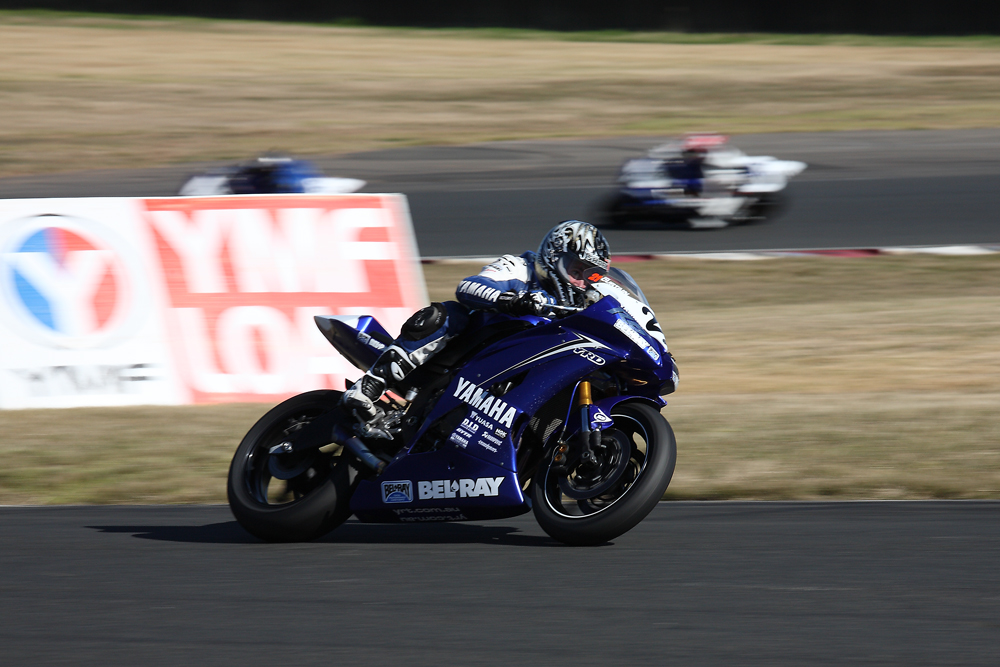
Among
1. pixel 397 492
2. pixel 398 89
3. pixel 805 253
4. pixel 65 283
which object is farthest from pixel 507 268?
pixel 398 89

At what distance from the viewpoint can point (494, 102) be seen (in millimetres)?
32750

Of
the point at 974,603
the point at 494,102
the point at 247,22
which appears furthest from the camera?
the point at 247,22

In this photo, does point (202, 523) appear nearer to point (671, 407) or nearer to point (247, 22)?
point (671, 407)

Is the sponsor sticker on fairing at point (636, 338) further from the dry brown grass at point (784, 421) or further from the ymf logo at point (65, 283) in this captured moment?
the ymf logo at point (65, 283)

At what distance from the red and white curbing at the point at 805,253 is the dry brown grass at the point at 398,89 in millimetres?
11832

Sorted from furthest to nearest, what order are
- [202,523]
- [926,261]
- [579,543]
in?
[926,261] < [202,523] < [579,543]

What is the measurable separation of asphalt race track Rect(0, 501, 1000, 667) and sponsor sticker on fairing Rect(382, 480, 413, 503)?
0.23 meters

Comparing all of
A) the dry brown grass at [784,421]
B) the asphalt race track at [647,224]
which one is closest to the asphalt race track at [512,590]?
the dry brown grass at [784,421]

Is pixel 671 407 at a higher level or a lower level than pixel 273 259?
lower

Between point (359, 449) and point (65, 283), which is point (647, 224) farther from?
point (359, 449)

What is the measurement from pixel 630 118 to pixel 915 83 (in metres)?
8.95

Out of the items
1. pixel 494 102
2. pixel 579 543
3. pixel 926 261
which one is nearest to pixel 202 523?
pixel 579 543

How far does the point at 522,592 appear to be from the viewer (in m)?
4.73

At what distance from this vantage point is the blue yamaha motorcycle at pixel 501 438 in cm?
535
